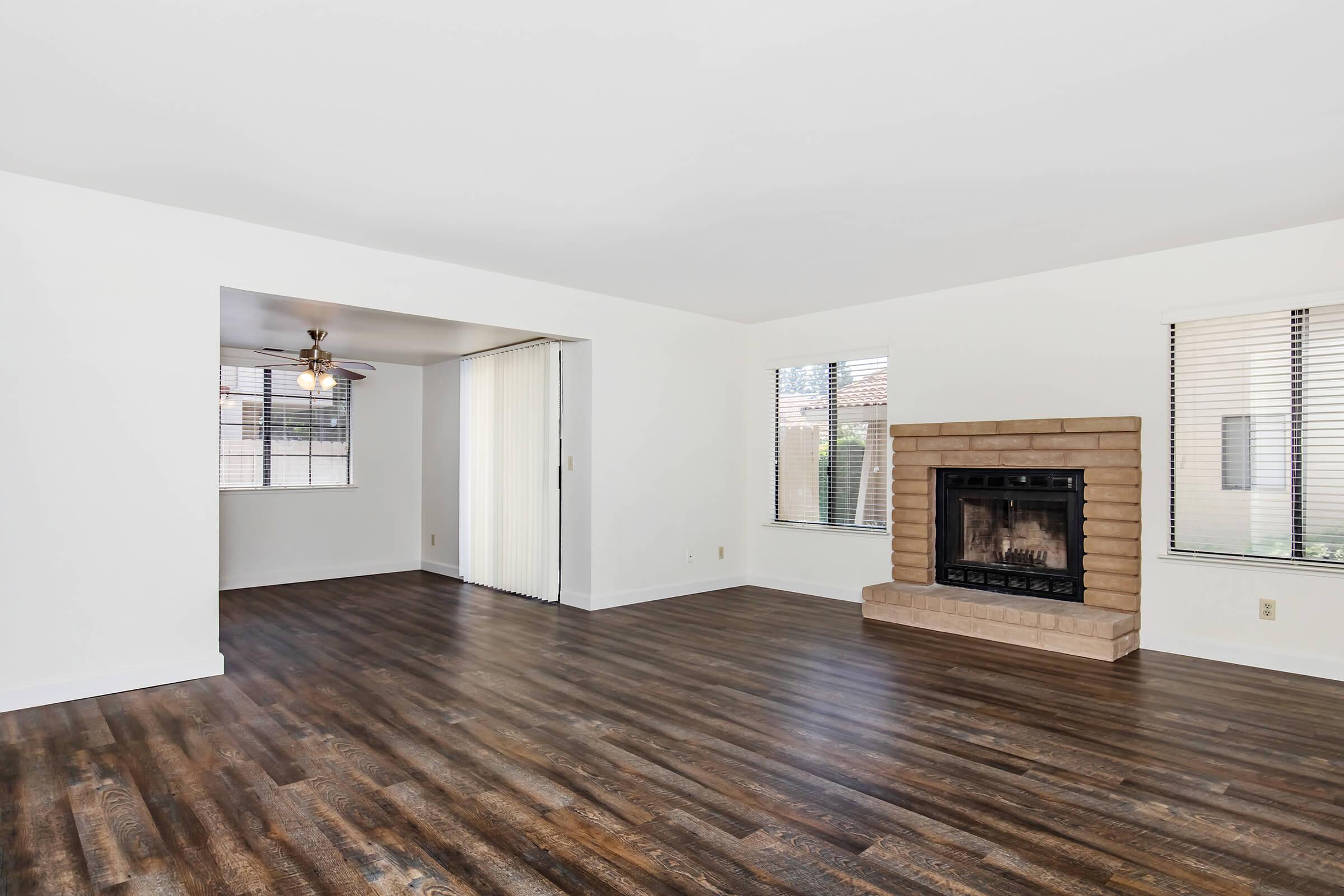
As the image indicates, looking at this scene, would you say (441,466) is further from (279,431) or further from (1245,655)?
(1245,655)

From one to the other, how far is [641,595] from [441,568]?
2782 mm

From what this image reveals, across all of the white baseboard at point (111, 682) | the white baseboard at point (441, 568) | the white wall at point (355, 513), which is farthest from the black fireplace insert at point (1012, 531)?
the white wall at point (355, 513)

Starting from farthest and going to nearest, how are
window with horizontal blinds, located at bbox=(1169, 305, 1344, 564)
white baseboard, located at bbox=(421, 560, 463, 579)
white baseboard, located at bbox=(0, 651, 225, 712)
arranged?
white baseboard, located at bbox=(421, 560, 463, 579)
window with horizontal blinds, located at bbox=(1169, 305, 1344, 564)
white baseboard, located at bbox=(0, 651, 225, 712)

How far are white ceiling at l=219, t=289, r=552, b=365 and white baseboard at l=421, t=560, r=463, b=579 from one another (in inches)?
87.5

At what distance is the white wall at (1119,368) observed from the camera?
4.50 m

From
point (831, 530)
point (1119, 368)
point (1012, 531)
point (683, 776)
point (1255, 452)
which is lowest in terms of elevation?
point (683, 776)

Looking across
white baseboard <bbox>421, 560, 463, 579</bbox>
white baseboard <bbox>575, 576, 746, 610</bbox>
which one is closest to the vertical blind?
white baseboard <bbox>421, 560, 463, 579</bbox>

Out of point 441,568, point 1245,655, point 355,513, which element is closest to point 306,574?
point 355,513

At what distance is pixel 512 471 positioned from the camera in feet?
23.6

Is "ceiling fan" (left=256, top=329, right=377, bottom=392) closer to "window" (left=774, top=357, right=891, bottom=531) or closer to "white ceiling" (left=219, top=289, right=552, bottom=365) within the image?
"white ceiling" (left=219, top=289, right=552, bottom=365)

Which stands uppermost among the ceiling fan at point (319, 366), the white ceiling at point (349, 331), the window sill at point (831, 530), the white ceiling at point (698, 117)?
the white ceiling at point (698, 117)

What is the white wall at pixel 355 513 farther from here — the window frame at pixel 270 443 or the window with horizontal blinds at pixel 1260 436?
the window with horizontal blinds at pixel 1260 436

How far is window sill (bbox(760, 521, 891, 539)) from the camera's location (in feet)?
21.6

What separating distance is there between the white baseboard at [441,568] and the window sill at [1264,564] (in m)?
6.28
